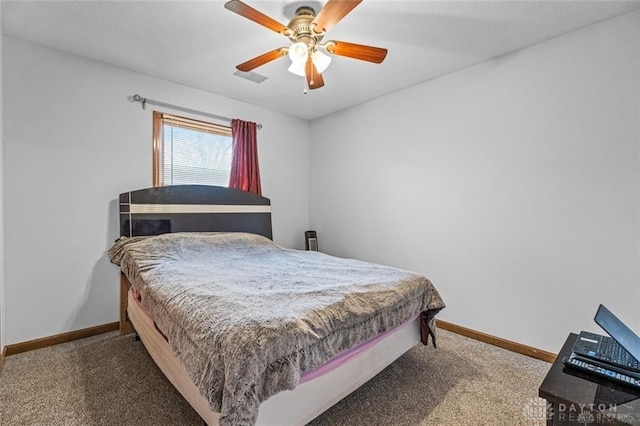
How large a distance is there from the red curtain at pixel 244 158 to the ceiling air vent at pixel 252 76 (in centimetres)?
64

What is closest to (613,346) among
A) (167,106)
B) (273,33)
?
(273,33)

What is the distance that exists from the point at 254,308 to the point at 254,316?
97mm

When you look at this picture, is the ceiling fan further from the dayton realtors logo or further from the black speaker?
the black speaker

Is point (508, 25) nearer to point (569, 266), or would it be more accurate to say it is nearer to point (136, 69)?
point (569, 266)

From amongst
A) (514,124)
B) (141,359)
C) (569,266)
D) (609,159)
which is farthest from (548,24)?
(141,359)

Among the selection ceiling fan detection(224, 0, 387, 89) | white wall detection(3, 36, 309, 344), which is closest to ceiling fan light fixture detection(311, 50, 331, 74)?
ceiling fan detection(224, 0, 387, 89)

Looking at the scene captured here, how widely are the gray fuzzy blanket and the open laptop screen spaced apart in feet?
3.08

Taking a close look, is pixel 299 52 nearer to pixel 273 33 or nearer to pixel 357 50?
pixel 357 50

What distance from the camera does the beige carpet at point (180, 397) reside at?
1659 mm

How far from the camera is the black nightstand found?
3.06ft

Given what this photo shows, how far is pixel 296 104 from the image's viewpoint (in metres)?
3.85

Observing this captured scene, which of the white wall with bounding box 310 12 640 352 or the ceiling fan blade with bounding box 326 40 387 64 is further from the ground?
the ceiling fan blade with bounding box 326 40 387 64

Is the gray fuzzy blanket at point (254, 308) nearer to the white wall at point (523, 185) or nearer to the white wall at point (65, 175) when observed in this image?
the white wall at point (65, 175)

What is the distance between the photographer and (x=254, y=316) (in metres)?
1.31
